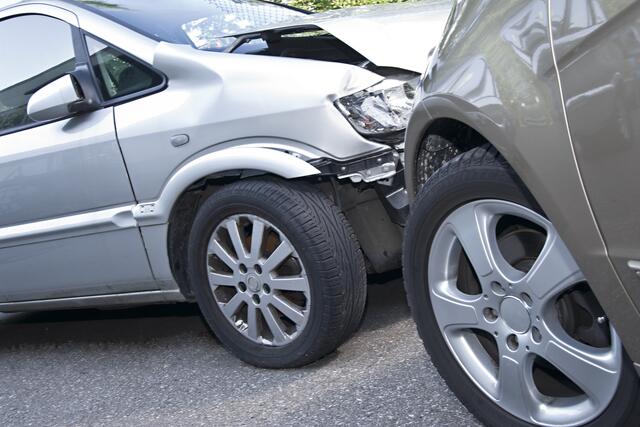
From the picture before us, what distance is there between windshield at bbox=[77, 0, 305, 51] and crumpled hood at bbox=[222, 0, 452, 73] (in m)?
0.29

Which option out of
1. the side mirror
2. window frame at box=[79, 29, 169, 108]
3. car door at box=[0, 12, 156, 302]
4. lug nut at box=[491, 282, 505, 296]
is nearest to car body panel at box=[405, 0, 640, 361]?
lug nut at box=[491, 282, 505, 296]

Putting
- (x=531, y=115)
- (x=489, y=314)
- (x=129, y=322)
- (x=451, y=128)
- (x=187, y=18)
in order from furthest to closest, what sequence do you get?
(x=129, y=322)
(x=187, y=18)
(x=451, y=128)
(x=489, y=314)
(x=531, y=115)

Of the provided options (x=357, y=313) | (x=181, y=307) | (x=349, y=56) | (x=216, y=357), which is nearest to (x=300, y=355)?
(x=357, y=313)

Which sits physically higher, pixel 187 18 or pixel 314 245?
pixel 187 18

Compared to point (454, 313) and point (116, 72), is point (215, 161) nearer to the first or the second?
point (116, 72)

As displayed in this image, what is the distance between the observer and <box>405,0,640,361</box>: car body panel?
6.82 ft

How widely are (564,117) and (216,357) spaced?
2416 millimetres

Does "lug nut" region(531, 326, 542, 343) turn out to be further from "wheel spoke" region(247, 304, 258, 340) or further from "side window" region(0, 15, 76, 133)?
"side window" region(0, 15, 76, 133)

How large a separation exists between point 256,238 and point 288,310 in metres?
0.31

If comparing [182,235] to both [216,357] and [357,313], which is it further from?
[357,313]

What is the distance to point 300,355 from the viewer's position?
3578mm

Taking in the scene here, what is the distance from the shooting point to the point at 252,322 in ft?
12.0

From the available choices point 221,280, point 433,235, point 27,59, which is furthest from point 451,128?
point 27,59

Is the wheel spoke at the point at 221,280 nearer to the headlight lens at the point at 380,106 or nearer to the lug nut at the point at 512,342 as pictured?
the headlight lens at the point at 380,106
